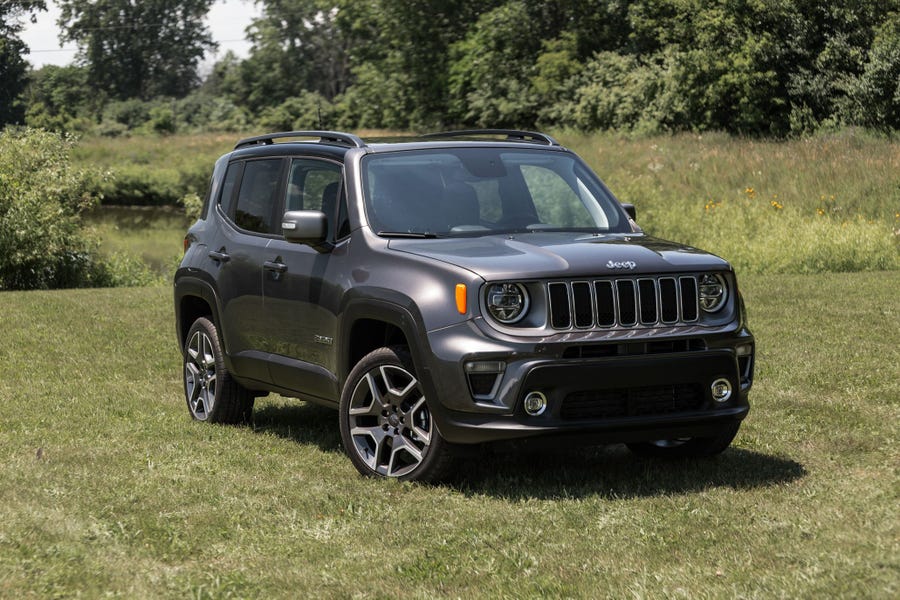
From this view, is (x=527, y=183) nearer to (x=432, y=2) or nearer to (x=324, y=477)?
(x=324, y=477)

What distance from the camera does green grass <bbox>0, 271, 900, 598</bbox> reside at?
209 inches

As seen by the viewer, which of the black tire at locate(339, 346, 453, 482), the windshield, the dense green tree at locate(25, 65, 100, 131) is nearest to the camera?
the black tire at locate(339, 346, 453, 482)

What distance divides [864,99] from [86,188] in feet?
62.5

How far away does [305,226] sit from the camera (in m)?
7.54

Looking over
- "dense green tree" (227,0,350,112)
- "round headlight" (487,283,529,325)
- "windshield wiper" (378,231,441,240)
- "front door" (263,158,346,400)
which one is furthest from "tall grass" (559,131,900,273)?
"dense green tree" (227,0,350,112)

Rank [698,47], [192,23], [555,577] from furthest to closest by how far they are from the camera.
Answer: [192,23], [698,47], [555,577]

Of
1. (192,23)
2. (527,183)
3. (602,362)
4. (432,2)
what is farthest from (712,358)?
(192,23)

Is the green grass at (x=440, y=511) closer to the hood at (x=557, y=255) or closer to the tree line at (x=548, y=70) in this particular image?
the hood at (x=557, y=255)

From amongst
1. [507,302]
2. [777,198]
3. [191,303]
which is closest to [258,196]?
[191,303]

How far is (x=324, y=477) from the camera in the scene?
7449mm

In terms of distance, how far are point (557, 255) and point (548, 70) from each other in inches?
1712

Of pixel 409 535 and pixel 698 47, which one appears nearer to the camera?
pixel 409 535

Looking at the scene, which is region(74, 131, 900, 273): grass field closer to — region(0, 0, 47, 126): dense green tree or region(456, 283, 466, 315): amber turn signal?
region(456, 283, 466, 315): amber turn signal

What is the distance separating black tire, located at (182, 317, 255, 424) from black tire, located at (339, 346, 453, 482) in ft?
6.89
